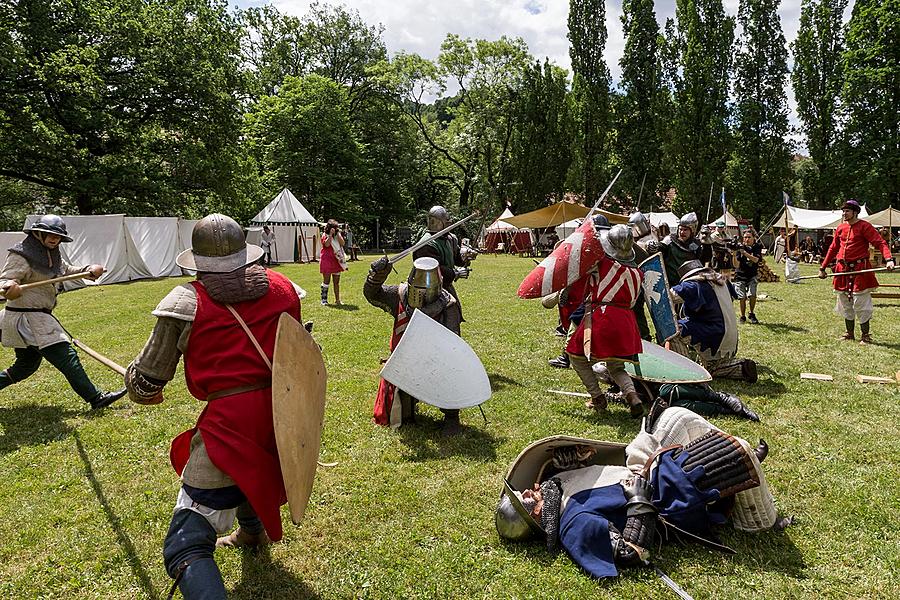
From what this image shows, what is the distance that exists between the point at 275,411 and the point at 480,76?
1492 inches

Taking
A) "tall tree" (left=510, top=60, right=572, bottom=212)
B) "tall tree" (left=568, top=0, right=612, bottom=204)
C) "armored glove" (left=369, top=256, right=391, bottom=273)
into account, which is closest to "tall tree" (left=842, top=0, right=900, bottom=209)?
"tall tree" (left=568, top=0, right=612, bottom=204)

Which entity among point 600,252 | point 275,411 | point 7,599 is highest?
point 600,252

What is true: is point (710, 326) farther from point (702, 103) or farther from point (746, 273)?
point (702, 103)

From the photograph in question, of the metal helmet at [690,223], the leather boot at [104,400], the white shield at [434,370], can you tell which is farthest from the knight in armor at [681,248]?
the leather boot at [104,400]

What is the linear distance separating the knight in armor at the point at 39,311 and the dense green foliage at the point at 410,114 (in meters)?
16.2

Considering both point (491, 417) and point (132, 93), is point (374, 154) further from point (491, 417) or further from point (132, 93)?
point (491, 417)

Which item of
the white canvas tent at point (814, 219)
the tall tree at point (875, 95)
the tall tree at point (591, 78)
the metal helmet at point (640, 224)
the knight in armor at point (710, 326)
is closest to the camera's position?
the knight in armor at point (710, 326)

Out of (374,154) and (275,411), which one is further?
(374,154)

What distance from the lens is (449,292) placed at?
16.4ft

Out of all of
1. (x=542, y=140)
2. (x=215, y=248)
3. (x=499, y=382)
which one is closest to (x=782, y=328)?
(x=499, y=382)

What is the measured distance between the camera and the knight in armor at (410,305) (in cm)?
446

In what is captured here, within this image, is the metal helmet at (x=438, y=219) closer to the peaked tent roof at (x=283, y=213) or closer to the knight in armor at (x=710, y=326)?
Result: the knight in armor at (x=710, y=326)

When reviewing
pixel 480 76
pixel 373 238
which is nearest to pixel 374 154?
pixel 373 238

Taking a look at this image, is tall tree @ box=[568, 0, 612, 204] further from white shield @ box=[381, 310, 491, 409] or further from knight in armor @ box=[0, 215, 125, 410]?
knight in armor @ box=[0, 215, 125, 410]
